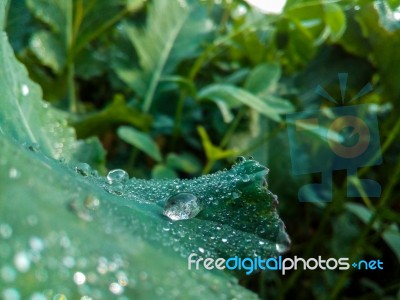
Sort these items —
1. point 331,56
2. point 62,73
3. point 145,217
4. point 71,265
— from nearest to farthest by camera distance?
point 71,265 < point 145,217 < point 62,73 < point 331,56

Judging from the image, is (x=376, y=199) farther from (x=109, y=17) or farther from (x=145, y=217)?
(x=145, y=217)

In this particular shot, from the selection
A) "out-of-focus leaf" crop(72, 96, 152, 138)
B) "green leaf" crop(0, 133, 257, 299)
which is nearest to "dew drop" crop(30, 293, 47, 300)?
"green leaf" crop(0, 133, 257, 299)

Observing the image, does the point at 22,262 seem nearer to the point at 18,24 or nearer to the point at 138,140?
the point at 138,140

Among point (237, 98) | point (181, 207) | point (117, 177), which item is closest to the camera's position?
point (181, 207)

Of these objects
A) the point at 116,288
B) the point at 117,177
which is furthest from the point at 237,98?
the point at 116,288

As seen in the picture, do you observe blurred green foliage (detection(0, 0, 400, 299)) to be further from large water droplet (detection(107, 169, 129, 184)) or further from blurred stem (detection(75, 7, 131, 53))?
large water droplet (detection(107, 169, 129, 184))

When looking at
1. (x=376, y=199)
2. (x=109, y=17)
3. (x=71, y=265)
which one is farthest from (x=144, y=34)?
(x=71, y=265)

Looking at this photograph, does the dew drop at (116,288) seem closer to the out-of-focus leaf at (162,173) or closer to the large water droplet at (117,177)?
the large water droplet at (117,177)
